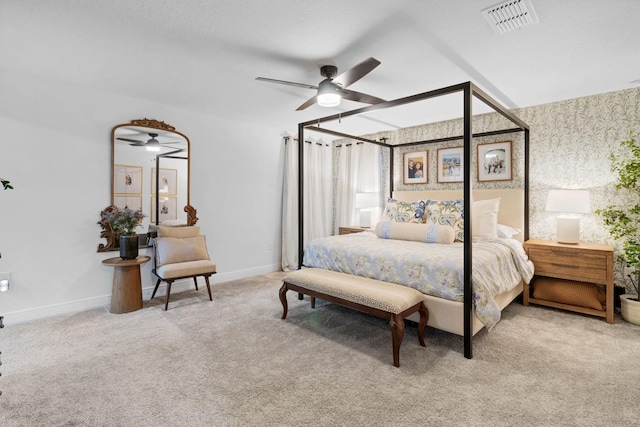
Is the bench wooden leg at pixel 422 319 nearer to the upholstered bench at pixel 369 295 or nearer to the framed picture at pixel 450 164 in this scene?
the upholstered bench at pixel 369 295

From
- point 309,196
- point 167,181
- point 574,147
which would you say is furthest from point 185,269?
point 574,147

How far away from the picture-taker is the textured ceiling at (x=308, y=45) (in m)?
2.05

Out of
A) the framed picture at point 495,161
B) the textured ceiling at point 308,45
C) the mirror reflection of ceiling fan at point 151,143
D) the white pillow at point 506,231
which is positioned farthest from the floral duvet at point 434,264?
the mirror reflection of ceiling fan at point 151,143

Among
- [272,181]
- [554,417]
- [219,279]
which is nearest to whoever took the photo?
[554,417]

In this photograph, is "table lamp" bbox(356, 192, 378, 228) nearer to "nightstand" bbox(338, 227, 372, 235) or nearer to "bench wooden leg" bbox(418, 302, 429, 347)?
"nightstand" bbox(338, 227, 372, 235)

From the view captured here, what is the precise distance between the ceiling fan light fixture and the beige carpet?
2152 millimetres

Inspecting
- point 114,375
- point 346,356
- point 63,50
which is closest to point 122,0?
point 63,50

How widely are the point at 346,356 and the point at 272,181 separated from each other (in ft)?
11.5

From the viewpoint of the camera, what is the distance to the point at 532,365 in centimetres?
232

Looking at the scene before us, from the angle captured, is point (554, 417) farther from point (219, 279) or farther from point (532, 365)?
point (219, 279)

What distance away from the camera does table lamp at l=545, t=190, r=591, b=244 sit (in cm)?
339

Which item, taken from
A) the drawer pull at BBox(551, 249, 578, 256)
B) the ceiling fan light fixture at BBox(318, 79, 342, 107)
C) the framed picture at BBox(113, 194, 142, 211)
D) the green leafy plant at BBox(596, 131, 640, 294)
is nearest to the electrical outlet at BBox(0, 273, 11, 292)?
the framed picture at BBox(113, 194, 142, 211)

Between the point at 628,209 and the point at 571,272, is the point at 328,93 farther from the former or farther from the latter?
the point at 628,209

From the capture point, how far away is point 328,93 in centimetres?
280
